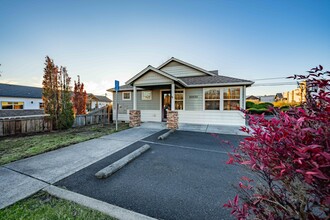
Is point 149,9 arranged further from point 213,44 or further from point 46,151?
point 46,151

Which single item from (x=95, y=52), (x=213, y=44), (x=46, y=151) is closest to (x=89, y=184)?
(x=46, y=151)

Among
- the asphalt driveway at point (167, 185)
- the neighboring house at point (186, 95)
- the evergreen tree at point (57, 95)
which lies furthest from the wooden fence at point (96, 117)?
the asphalt driveway at point (167, 185)

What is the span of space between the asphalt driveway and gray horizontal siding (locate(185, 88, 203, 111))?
6.52 m

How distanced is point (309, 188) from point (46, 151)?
6642mm

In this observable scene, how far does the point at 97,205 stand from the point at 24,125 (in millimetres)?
8974

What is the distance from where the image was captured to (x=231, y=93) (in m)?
9.91

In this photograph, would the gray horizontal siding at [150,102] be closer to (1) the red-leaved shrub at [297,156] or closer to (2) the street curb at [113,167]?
(2) the street curb at [113,167]

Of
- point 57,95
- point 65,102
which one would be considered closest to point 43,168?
point 65,102

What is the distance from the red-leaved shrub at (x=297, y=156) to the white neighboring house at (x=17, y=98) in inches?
1113

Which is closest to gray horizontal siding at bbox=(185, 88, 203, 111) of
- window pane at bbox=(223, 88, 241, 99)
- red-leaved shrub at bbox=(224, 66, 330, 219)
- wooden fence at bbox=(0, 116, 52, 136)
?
window pane at bbox=(223, 88, 241, 99)

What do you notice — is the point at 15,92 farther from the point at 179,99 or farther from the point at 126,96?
the point at 179,99

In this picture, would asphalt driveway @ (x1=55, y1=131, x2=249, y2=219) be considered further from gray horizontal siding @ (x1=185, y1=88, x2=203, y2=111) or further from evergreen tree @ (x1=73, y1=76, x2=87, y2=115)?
evergreen tree @ (x1=73, y1=76, x2=87, y2=115)

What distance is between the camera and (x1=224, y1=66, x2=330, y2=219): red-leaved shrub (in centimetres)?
80

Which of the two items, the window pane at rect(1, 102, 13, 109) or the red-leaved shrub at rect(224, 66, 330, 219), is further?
the window pane at rect(1, 102, 13, 109)
